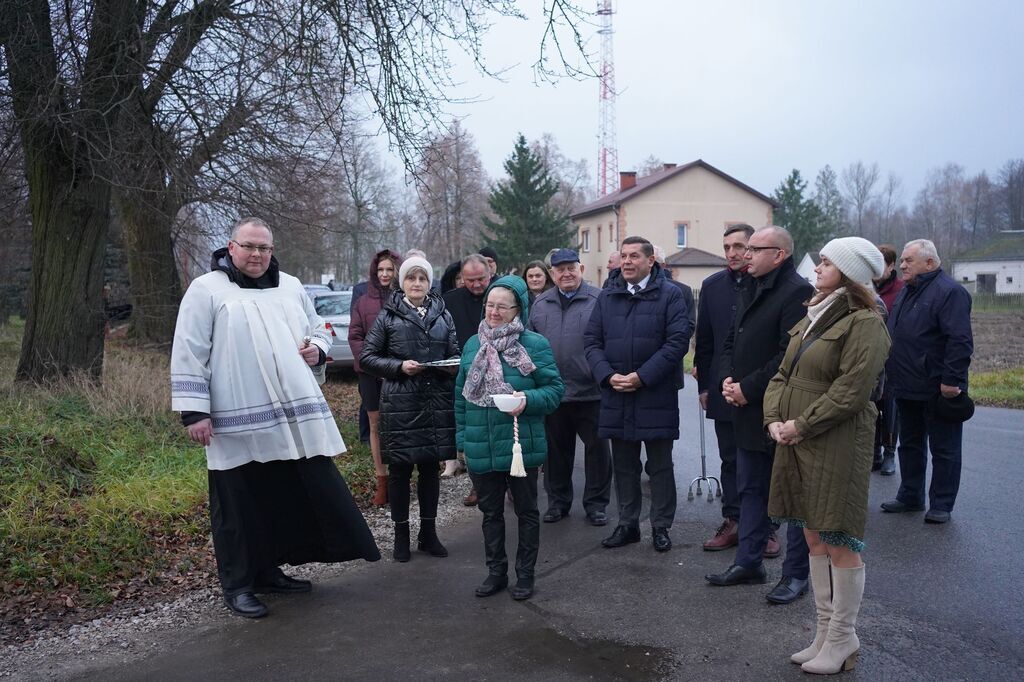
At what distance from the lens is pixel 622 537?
20.2 feet

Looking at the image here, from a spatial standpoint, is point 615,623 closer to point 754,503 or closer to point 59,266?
point 754,503

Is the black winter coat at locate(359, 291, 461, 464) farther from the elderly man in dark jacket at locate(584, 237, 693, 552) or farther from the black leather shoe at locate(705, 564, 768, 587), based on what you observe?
the black leather shoe at locate(705, 564, 768, 587)

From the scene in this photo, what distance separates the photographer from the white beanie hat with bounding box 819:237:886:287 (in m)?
4.18

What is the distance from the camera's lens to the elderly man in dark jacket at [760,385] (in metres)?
5.05

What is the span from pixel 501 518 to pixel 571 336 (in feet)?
6.78

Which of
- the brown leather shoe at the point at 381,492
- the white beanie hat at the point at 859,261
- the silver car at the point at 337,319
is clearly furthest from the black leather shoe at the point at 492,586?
the silver car at the point at 337,319

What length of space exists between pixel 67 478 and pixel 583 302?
4.26 meters

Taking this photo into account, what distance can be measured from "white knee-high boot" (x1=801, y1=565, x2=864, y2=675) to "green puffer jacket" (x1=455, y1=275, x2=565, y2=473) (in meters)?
1.90

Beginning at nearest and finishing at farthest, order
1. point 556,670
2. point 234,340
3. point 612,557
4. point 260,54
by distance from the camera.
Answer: point 556,670
point 234,340
point 612,557
point 260,54

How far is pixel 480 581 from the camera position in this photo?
18.2ft

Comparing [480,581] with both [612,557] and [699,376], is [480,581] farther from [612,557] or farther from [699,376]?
[699,376]

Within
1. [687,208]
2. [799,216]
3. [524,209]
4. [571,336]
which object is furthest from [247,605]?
[799,216]

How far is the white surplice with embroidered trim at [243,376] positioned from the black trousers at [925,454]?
184 inches

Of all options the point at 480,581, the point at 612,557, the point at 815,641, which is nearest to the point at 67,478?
the point at 480,581
